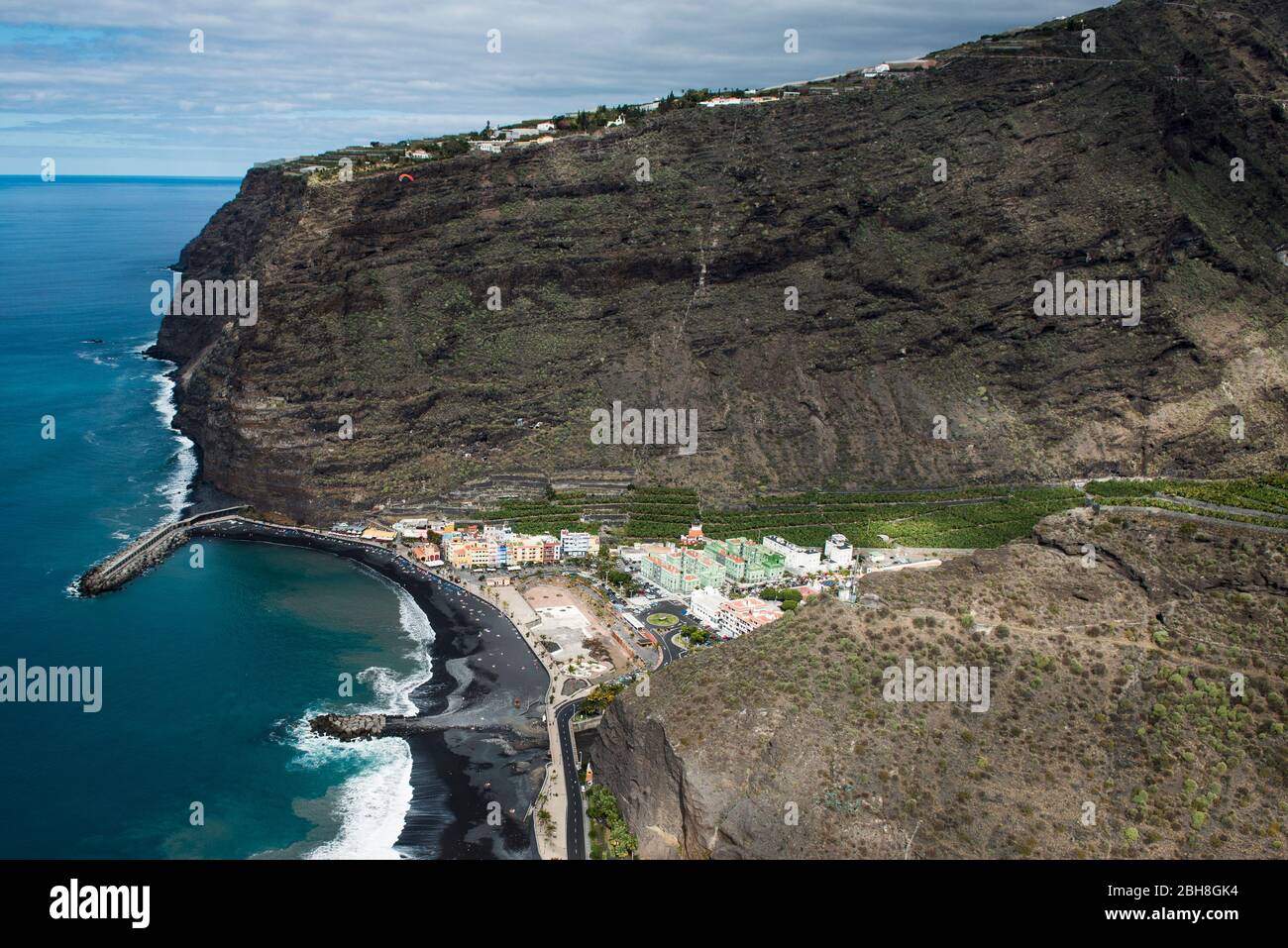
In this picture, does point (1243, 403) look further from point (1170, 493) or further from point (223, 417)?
point (223, 417)

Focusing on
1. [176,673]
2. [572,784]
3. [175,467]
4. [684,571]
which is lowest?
[572,784]

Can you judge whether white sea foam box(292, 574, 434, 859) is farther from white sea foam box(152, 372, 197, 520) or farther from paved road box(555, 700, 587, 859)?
white sea foam box(152, 372, 197, 520)

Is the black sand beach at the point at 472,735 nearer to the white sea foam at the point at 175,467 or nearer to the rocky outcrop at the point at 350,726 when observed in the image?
the rocky outcrop at the point at 350,726

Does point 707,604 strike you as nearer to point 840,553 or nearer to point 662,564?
point 662,564
